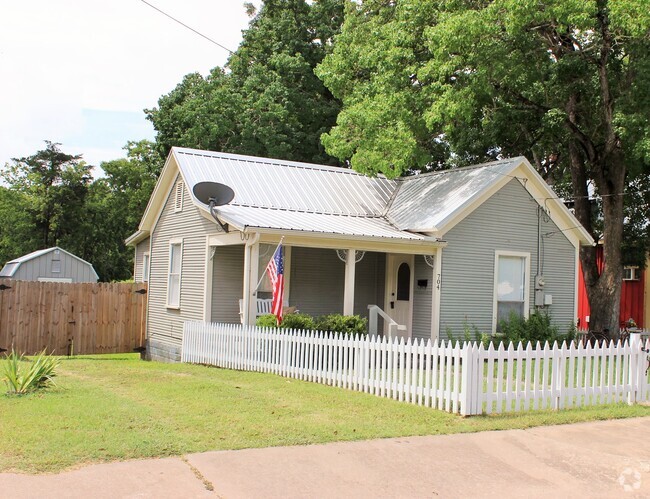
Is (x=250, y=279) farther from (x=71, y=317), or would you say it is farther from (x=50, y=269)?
(x=50, y=269)

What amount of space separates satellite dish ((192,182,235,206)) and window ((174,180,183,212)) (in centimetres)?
344

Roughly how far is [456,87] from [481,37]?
1349 millimetres

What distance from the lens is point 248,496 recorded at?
18.8 ft

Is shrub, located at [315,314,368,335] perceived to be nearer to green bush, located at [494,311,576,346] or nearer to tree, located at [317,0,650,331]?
green bush, located at [494,311,576,346]

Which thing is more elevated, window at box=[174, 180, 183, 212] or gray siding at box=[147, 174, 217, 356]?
window at box=[174, 180, 183, 212]

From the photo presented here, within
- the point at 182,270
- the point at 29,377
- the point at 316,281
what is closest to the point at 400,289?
the point at 316,281

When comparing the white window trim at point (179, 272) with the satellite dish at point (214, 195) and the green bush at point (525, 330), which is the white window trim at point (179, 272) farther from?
the green bush at point (525, 330)

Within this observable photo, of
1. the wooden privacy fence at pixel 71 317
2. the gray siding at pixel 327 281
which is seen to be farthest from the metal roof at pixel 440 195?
the wooden privacy fence at pixel 71 317

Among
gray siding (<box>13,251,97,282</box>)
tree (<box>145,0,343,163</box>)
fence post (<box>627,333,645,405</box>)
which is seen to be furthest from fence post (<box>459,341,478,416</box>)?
gray siding (<box>13,251,97,282</box>)

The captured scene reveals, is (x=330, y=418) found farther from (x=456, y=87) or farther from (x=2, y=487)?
(x=456, y=87)

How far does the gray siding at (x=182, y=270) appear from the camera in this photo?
17.2 meters

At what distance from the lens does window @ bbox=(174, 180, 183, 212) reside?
18.6m

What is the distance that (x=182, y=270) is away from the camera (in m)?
18.2

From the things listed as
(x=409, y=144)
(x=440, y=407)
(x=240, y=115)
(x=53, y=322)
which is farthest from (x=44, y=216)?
(x=440, y=407)
